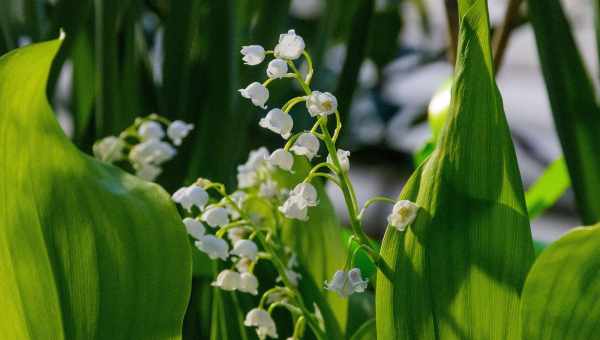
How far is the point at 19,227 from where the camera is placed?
30 cm

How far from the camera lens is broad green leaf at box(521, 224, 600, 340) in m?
0.26

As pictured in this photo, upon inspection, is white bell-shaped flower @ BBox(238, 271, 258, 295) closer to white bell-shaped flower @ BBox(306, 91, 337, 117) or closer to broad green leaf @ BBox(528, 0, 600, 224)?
white bell-shaped flower @ BBox(306, 91, 337, 117)

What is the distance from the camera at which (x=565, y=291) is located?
271 mm

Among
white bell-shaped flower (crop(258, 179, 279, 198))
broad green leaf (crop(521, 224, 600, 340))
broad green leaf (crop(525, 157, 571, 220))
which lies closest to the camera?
broad green leaf (crop(521, 224, 600, 340))

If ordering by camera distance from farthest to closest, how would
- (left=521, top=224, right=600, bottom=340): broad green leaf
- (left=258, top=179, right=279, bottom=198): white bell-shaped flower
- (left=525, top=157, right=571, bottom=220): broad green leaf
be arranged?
(left=525, top=157, right=571, bottom=220): broad green leaf → (left=258, top=179, right=279, bottom=198): white bell-shaped flower → (left=521, top=224, right=600, bottom=340): broad green leaf

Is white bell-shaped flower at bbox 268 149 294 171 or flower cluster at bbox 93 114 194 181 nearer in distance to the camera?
white bell-shaped flower at bbox 268 149 294 171

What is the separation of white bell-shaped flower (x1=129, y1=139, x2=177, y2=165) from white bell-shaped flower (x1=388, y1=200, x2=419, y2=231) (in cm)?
19

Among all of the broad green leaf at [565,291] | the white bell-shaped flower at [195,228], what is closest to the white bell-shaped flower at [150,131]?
the white bell-shaped flower at [195,228]

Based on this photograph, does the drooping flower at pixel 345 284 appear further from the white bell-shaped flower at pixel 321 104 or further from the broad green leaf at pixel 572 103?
the broad green leaf at pixel 572 103

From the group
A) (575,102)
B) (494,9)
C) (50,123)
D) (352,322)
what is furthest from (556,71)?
(494,9)

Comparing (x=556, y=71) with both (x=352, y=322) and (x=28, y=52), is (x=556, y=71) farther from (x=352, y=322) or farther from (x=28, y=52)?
(x=28, y=52)

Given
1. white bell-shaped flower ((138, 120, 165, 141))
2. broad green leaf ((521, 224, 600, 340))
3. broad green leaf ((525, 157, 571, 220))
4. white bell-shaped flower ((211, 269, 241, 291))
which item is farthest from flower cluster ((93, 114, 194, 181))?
broad green leaf ((525, 157, 571, 220))

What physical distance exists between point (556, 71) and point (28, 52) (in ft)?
0.94

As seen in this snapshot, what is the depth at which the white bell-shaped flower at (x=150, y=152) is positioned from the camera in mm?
434
